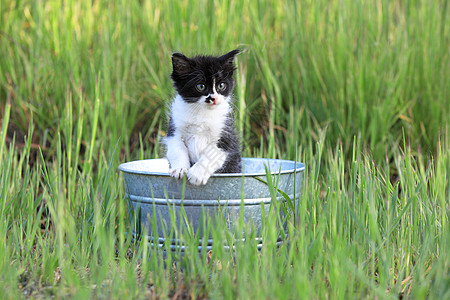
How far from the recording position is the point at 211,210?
2498 mm

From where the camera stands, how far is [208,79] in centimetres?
275

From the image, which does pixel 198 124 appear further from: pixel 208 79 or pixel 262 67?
pixel 262 67

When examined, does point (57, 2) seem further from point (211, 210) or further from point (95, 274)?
point (95, 274)

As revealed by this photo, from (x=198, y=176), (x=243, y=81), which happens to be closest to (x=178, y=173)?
(x=198, y=176)

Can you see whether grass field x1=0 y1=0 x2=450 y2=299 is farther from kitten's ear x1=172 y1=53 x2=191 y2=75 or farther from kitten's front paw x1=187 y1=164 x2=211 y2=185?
kitten's front paw x1=187 y1=164 x2=211 y2=185

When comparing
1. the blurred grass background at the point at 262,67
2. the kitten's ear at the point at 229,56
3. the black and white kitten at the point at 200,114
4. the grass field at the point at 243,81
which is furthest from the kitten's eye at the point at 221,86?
the blurred grass background at the point at 262,67

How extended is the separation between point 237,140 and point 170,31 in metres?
1.78

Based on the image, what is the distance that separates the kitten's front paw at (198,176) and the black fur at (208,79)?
0.34m

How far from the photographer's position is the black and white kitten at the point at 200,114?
2729mm

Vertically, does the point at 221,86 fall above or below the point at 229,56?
below

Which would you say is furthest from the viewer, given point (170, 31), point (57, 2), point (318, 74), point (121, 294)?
point (57, 2)

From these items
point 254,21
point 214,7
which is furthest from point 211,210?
point 214,7

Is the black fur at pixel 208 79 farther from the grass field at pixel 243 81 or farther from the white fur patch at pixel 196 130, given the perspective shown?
the grass field at pixel 243 81

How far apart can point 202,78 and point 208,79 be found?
0.03m
